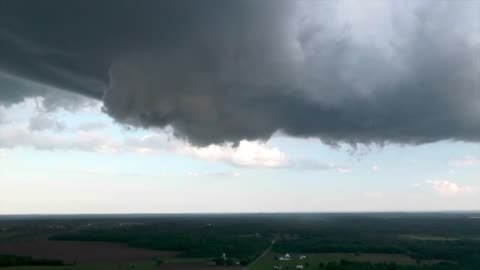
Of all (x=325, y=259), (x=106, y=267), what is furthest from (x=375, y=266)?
(x=106, y=267)

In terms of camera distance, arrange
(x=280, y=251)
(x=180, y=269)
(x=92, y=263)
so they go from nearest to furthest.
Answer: (x=180, y=269)
(x=92, y=263)
(x=280, y=251)

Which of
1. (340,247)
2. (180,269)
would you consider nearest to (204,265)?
(180,269)

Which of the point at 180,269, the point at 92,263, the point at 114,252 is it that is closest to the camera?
the point at 180,269

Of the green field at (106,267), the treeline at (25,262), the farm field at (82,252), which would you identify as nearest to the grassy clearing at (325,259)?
the green field at (106,267)

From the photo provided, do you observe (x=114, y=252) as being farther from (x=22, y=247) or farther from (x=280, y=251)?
(x=280, y=251)

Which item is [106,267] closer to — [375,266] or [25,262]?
[25,262]

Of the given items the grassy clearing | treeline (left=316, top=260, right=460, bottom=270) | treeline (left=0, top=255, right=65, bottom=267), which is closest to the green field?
treeline (left=0, top=255, right=65, bottom=267)
